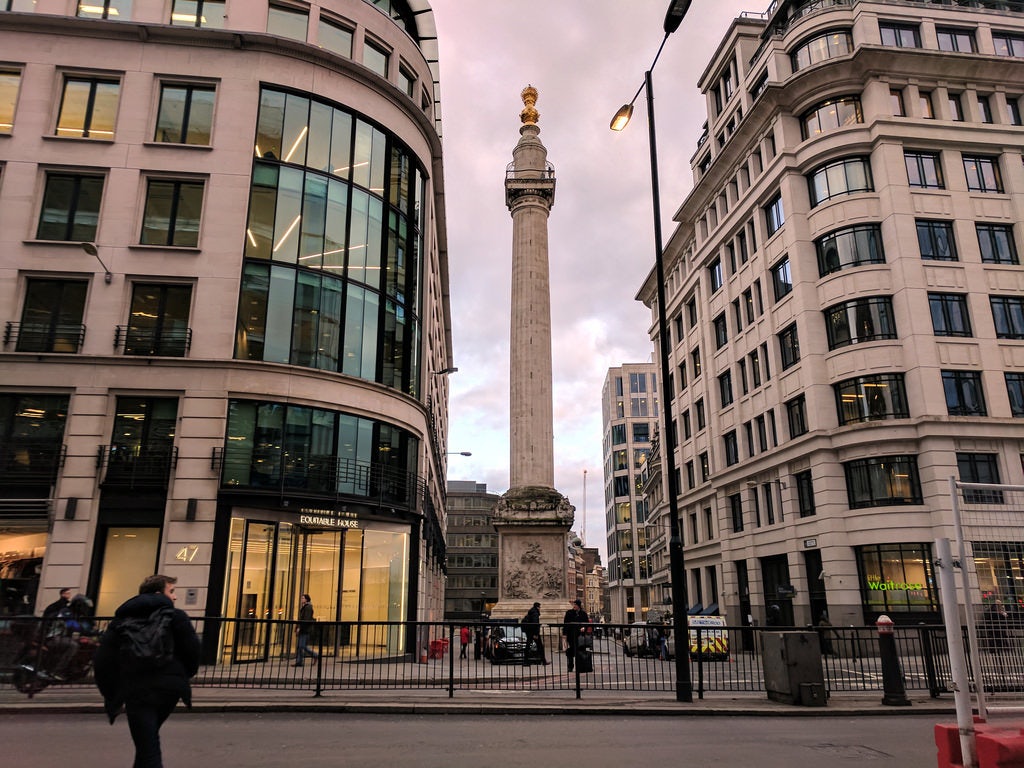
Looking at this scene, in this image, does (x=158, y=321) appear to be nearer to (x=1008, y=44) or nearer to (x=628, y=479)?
(x=1008, y=44)

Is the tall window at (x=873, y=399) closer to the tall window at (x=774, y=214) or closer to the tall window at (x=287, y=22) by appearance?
the tall window at (x=774, y=214)

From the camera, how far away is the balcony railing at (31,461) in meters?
20.3

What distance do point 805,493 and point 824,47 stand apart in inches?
866

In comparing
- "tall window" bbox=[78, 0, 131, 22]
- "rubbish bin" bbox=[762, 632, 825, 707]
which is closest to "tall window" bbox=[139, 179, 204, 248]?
"tall window" bbox=[78, 0, 131, 22]

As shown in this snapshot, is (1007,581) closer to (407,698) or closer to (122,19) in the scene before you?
(407,698)

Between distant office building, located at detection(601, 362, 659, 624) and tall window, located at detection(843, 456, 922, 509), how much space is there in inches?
2469

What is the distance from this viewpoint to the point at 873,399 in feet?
101

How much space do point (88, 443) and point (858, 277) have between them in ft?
101

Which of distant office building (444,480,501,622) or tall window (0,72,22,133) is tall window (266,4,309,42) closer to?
tall window (0,72,22,133)

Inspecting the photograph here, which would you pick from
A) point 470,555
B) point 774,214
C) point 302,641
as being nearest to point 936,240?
point 774,214

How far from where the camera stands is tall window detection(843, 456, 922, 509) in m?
29.4

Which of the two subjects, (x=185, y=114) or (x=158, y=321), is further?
(x=185, y=114)

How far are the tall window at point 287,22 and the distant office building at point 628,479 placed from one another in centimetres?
7446

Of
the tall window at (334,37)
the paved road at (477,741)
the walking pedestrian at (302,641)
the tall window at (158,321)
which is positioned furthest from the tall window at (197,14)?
the paved road at (477,741)
